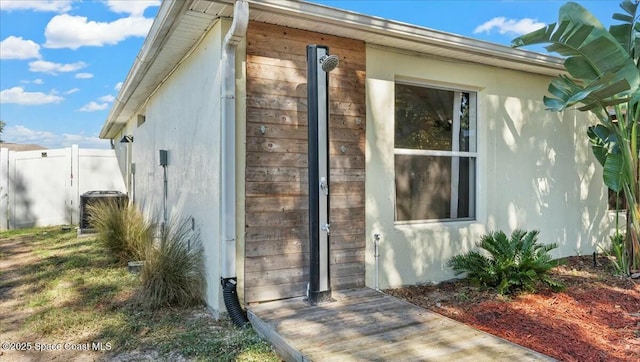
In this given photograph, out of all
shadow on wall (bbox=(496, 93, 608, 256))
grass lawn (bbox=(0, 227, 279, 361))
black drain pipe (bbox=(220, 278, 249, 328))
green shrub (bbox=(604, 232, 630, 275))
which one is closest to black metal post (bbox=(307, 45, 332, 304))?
black drain pipe (bbox=(220, 278, 249, 328))

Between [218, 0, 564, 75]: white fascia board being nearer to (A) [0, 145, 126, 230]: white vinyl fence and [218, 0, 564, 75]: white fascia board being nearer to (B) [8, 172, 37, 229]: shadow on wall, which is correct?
(A) [0, 145, 126, 230]: white vinyl fence

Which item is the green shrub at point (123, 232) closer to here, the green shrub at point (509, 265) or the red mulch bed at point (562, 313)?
the red mulch bed at point (562, 313)

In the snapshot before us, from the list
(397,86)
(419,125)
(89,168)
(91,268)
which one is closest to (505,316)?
(419,125)

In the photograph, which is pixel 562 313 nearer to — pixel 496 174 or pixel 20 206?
pixel 496 174

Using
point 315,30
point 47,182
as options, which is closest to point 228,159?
point 315,30

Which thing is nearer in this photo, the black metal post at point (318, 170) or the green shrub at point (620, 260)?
the black metal post at point (318, 170)

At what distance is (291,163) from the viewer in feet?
14.0

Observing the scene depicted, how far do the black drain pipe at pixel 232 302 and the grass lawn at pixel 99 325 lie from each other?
10 cm

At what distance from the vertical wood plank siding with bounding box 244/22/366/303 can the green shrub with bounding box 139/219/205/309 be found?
2.63ft

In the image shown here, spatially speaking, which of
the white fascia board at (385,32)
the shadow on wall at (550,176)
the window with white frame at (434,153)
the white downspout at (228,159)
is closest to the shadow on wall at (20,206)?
the white downspout at (228,159)

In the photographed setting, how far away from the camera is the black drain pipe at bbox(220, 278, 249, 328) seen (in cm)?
377

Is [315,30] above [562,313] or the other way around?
above

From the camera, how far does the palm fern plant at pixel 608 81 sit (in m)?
4.31

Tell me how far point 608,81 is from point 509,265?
7.42ft
